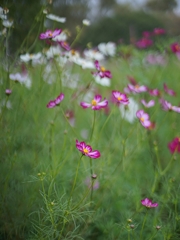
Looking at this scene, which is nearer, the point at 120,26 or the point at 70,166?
the point at 70,166

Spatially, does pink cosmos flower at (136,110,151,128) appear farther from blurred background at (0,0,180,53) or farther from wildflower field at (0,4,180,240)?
blurred background at (0,0,180,53)

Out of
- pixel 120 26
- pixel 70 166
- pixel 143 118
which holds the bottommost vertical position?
pixel 120 26

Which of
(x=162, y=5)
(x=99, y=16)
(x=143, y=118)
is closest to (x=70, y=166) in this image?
(x=143, y=118)

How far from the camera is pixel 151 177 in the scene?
1.38 meters

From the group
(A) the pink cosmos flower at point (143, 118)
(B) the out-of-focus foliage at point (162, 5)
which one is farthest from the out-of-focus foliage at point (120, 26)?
(A) the pink cosmos flower at point (143, 118)

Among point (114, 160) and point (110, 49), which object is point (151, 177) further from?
point (110, 49)

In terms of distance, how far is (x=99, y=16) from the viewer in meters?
3.41

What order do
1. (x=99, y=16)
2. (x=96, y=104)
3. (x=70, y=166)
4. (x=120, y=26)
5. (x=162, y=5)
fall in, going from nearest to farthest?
(x=96, y=104)
(x=70, y=166)
(x=162, y=5)
(x=99, y=16)
(x=120, y=26)

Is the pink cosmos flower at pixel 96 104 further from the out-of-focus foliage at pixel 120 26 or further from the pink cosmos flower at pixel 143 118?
the out-of-focus foliage at pixel 120 26

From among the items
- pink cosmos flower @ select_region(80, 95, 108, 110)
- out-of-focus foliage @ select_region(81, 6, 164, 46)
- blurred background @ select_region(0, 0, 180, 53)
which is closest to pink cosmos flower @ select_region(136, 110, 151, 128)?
pink cosmos flower @ select_region(80, 95, 108, 110)

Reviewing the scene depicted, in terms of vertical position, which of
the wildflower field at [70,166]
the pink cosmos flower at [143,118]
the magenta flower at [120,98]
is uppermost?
the magenta flower at [120,98]

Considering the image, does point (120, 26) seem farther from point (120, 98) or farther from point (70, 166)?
point (120, 98)

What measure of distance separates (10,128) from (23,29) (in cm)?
43

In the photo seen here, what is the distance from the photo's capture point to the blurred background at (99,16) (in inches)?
44.4
